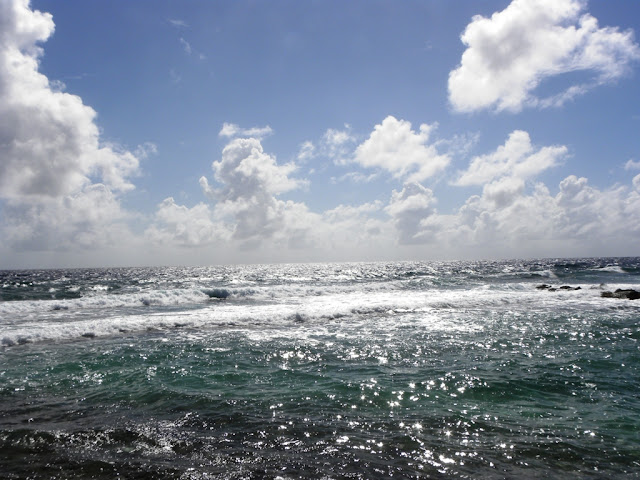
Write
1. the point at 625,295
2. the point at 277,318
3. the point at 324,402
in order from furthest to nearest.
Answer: the point at 625,295, the point at 277,318, the point at 324,402

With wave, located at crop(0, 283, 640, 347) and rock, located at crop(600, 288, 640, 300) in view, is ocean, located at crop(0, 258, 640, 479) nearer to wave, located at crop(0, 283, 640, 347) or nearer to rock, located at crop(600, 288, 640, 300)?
wave, located at crop(0, 283, 640, 347)

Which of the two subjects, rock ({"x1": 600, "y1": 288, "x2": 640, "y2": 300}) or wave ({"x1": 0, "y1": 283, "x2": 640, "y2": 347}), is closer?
wave ({"x1": 0, "y1": 283, "x2": 640, "y2": 347})

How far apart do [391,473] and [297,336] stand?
1218cm

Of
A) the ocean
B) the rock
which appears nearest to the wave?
the ocean

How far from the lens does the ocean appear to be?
664 cm

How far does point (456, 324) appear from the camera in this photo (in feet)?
68.1

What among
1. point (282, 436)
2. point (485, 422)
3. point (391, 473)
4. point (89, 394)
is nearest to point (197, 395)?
point (89, 394)

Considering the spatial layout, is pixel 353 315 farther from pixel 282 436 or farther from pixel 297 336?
pixel 282 436

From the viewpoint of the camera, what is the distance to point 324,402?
31.2ft

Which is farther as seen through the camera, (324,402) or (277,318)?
(277,318)

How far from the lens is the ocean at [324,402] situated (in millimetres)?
6637

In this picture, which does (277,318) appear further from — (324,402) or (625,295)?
(625,295)

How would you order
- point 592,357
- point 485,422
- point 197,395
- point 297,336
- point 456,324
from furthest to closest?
point 456,324 < point 297,336 < point 592,357 < point 197,395 < point 485,422

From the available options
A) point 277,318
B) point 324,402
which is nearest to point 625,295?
point 277,318
